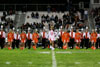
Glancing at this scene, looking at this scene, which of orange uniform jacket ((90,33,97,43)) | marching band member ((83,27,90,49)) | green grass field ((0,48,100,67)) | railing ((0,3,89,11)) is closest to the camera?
green grass field ((0,48,100,67))

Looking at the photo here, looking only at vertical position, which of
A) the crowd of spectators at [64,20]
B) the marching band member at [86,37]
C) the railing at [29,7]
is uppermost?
the railing at [29,7]

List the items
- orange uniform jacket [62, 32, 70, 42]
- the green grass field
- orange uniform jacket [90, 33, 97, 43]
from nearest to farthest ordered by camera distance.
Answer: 1. the green grass field
2. orange uniform jacket [62, 32, 70, 42]
3. orange uniform jacket [90, 33, 97, 43]

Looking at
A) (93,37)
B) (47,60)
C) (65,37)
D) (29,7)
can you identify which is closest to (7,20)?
(29,7)

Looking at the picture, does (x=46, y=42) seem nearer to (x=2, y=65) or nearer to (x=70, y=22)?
(x=70, y=22)

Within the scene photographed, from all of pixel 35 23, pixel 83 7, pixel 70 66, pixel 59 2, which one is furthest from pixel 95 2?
pixel 70 66

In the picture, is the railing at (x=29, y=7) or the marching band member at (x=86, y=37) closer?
the marching band member at (x=86, y=37)

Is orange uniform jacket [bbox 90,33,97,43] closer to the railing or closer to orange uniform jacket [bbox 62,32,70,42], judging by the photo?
orange uniform jacket [bbox 62,32,70,42]

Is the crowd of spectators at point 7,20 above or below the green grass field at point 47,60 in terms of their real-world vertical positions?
above

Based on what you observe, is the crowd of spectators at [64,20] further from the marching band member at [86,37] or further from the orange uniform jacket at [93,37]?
the orange uniform jacket at [93,37]

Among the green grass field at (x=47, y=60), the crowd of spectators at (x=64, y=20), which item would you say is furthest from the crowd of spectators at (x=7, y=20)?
the green grass field at (x=47, y=60)

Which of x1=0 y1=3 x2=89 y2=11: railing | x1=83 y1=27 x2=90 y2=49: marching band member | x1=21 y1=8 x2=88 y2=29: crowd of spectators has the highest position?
x1=0 y1=3 x2=89 y2=11: railing

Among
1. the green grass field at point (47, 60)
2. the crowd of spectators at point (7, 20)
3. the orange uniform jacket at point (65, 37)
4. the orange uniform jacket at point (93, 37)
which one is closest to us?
the green grass field at point (47, 60)

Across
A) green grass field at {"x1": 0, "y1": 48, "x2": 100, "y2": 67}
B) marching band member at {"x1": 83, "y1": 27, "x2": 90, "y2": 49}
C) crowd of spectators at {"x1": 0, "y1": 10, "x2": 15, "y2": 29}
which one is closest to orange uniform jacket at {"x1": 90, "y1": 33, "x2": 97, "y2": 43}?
marching band member at {"x1": 83, "y1": 27, "x2": 90, "y2": 49}

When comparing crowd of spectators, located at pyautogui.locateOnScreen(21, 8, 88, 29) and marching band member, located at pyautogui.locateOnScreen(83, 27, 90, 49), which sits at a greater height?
crowd of spectators, located at pyautogui.locateOnScreen(21, 8, 88, 29)
